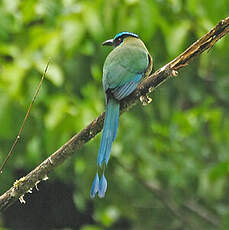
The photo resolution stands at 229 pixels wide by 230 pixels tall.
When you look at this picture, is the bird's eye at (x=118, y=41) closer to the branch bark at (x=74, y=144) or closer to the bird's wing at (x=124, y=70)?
the bird's wing at (x=124, y=70)

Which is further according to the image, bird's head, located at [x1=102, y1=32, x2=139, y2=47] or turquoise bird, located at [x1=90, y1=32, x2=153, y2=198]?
bird's head, located at [x1=102, y1=32, x2=139, y2=47]

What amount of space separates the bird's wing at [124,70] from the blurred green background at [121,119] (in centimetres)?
61

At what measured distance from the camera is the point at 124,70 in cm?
252

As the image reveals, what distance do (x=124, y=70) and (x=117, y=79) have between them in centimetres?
8

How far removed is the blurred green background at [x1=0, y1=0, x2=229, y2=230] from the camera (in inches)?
129

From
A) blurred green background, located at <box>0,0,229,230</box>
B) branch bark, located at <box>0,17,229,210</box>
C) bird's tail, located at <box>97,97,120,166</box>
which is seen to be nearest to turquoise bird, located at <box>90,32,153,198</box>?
bird's tail, located at <box>97,97,120,166</box>

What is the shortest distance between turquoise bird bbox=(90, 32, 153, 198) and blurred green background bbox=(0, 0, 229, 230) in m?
0.60

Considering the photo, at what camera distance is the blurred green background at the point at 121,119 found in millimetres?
3289

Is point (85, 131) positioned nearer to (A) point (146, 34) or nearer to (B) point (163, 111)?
(A) point (146, 34)

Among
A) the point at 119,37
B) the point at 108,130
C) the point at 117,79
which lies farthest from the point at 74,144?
the point at 119,37

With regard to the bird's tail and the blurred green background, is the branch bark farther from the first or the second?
the blurred green background

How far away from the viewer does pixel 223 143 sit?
15.0 ft

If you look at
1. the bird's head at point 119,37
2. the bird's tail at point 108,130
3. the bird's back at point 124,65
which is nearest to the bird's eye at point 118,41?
the bird's head at point 119,37

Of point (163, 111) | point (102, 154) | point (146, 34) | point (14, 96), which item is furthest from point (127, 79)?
point (163, 111)
